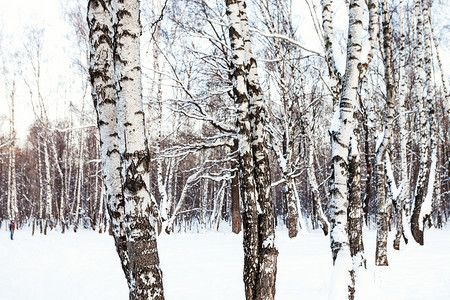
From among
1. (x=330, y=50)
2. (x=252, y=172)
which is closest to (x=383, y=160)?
(x=330, y=50)

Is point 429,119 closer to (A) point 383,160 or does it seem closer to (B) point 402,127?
(B) point 402,127

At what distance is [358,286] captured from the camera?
476cm

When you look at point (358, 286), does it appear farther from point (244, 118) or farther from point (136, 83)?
point (136, 83)

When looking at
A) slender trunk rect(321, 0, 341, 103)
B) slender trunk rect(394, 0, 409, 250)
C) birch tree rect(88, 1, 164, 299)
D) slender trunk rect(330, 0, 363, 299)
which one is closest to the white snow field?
slender trunk rect(394, 0, 409, 250)

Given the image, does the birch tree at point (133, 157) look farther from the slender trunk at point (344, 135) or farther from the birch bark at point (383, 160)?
the birch bark at point (383, 160)

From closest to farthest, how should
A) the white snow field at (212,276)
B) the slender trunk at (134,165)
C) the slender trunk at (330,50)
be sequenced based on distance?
the slender trunk at (134,165), the slender trunk at (330,50), the white snow field at (212,276)

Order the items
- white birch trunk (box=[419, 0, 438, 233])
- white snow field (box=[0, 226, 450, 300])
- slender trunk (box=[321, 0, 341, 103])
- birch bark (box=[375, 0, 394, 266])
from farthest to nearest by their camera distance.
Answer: white birch trunk (box=[419, 0, 438, 233])
birch bark (box=[375, 0, 394, 266])
white snow field (box=[0, 226, 450, 300])
slender trunk (box=[321, 0, 341, 103])

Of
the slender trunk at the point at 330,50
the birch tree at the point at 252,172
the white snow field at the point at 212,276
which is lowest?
the white snow field at the point at 212,276

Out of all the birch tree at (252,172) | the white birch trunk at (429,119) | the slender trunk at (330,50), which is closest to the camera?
the birch tree at (252,172)

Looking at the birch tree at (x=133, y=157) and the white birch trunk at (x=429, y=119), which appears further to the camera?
the white birch trunk at (x=429, y=119)

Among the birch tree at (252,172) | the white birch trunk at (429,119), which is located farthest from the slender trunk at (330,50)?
the white birch trunk at (429,119)

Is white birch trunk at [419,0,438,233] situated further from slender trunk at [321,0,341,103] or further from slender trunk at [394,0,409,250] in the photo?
slender trunk at [321,0,341,103]

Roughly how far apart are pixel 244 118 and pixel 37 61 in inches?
870

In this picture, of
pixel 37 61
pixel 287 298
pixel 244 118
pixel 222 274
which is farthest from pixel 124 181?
pixel 37 61
